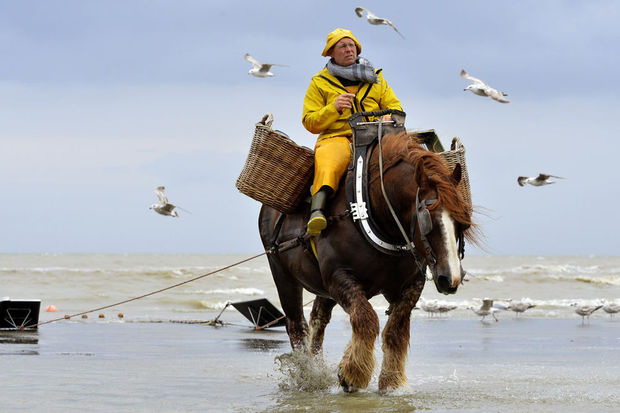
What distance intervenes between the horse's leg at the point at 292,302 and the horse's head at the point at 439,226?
2.29 metres

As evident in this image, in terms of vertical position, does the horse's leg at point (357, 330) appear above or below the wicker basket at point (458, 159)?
below

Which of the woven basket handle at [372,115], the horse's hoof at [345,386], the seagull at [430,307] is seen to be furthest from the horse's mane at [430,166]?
the seagull at [430,307]

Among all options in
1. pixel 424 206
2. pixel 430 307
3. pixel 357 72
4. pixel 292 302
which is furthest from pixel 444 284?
pixel 430 307

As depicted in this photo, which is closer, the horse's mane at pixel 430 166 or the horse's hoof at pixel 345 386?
the horse's mane at pixel 430 166

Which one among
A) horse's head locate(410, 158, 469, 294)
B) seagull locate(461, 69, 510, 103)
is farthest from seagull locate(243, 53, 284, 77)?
horse's head locate(410, 158, 469, 294)

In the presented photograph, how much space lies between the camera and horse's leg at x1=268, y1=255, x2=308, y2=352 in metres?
7.84

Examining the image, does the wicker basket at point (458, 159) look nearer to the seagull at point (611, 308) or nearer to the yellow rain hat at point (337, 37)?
the yellow rain hat at point (337, 37)

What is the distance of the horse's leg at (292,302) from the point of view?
25.7 feet

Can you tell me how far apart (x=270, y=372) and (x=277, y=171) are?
2629 mm

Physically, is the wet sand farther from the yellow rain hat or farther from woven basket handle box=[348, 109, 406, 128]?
the yellow rain hat

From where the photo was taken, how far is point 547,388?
23.1ft

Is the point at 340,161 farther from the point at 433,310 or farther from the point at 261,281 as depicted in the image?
the point at 261,281

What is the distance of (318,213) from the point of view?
630 cm

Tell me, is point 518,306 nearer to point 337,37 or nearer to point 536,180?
point 536,180
